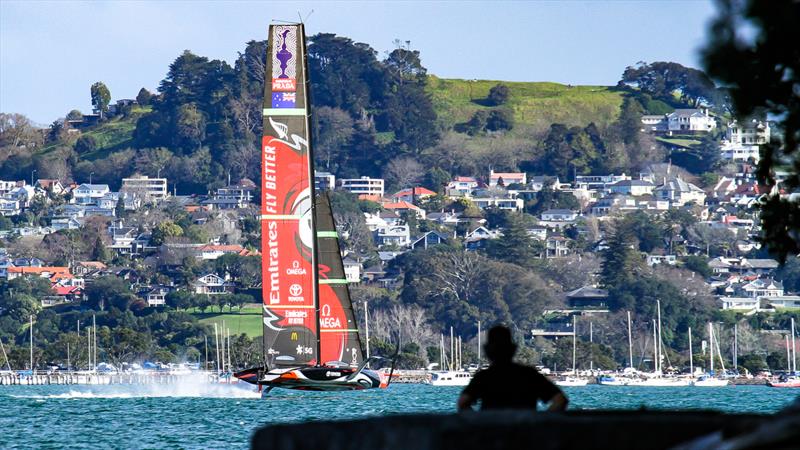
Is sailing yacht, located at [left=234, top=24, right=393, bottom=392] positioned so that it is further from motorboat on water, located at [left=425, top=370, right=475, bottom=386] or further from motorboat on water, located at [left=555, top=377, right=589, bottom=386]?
motorboat on water, located at [left=555, top=377, right=589, bottom=386]

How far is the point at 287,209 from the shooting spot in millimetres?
34344

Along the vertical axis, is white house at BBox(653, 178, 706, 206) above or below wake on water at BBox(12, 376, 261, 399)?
above

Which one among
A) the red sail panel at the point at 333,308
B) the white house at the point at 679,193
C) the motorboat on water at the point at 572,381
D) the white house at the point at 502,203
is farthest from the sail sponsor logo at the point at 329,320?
the white house at the point at 502,203

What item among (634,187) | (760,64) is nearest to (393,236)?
(634,187)

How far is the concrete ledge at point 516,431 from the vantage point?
268 inches

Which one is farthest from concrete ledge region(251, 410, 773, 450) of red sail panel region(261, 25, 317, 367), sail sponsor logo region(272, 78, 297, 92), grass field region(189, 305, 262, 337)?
grass field region(189, 305, 262, 337)

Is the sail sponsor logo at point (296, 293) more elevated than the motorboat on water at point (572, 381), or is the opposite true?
the sail sponsor logo at point (296, 293)

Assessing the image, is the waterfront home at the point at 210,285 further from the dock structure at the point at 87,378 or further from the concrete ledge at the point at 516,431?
the concrete ledge at the point at 516,431

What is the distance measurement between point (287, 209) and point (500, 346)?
26.0 meters

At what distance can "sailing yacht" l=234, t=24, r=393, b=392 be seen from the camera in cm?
3416

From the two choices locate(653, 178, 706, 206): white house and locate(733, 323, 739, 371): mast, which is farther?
locate(653, 178, 706, 206): white house

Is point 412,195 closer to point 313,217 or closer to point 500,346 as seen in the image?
point 313,217

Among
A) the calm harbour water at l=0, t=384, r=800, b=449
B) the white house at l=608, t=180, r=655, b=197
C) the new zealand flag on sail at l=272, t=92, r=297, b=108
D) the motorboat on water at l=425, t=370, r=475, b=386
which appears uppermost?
the white house at l=608, t=180, r=655, b=197

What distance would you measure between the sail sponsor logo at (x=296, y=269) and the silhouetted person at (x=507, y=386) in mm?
26117
